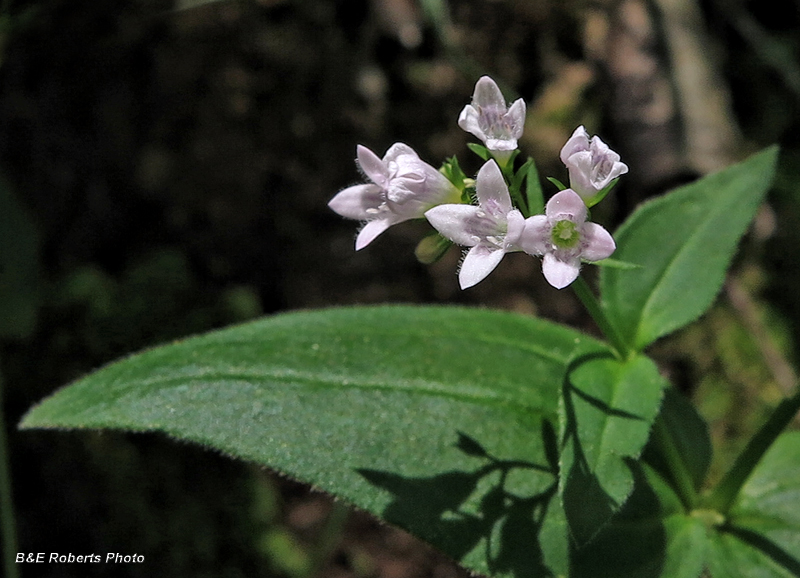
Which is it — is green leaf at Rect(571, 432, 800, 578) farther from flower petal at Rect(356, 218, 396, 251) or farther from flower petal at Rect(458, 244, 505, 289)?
flower petal at Rect(356, 218, 396, 251)

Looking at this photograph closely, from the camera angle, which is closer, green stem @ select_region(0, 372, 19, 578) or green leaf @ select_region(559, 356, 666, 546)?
green leaf @ select_region(559, 356, 666, 546)

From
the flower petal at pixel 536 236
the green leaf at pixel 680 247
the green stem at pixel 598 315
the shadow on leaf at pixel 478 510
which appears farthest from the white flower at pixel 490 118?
the shadow on leaf at pixel 478 510

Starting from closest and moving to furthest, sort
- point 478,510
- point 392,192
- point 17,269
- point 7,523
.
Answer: point 392,192 → point 478,510 → point 7,523 → point 17,269

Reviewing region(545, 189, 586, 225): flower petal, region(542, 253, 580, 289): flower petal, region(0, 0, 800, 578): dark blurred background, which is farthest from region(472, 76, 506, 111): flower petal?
region(0, 0, 800, 578): dark blurred background

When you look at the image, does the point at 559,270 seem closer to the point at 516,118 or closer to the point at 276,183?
the point at 516,118

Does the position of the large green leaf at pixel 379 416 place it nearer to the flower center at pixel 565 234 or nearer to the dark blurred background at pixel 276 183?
the flower center at pixel 565 234

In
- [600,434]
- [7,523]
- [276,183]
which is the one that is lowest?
[7,523]

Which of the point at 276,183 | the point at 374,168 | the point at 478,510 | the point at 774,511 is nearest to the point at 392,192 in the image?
the point at 374,168
